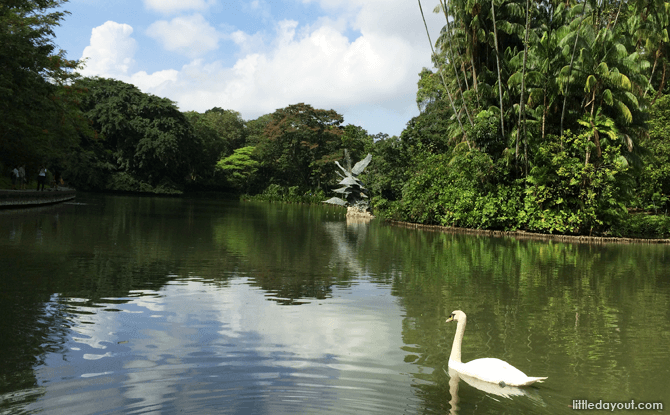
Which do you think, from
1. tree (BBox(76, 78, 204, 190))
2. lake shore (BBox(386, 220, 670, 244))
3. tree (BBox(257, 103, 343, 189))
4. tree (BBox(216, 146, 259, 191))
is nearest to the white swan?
lake shore (BBox(386, 220, 670, 244))

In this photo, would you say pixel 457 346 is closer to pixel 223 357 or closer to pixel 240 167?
pixel 223 357

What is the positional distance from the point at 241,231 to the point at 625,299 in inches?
587

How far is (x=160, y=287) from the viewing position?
32.4ft

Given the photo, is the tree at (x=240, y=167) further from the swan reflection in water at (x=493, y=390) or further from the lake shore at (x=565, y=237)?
the swan reflection in water at (x=493, y=390)

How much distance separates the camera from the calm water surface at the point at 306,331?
4969 mm

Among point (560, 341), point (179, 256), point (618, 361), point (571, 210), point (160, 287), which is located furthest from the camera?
point (571, 210)

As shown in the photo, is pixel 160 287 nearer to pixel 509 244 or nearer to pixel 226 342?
pixel 226 342

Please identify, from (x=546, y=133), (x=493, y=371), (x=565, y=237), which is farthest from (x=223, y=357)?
(x=546, y=133)

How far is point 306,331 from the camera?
23.7ft

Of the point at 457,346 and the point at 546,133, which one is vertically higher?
the point at 546,133

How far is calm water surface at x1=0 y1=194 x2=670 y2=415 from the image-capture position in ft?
16.3

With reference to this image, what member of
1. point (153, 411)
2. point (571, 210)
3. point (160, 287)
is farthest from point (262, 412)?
point (571, 210)

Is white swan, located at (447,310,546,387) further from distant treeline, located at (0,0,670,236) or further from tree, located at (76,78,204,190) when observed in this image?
tree, located at (76,78,204,190)

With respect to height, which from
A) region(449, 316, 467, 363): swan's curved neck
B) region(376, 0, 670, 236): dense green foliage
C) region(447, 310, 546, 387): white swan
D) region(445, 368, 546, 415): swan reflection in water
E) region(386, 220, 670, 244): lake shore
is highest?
region(376, 0, 670, 236): dense green foliage
